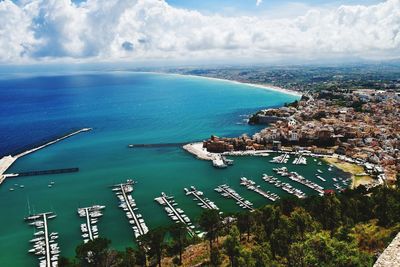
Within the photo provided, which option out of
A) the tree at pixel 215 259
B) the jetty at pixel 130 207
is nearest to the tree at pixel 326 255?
the tree at pixel 215 259

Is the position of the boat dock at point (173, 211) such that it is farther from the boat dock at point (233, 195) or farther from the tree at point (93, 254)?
the tree at point (93, 254)

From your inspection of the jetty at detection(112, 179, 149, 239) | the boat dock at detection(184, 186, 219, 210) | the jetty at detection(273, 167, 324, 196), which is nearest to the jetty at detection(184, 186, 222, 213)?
the boat dock at detection(184, 186, 219, 210)

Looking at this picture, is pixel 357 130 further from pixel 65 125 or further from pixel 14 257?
pixel 65 125

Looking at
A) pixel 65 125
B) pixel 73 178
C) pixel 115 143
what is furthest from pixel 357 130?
pixel 65 125

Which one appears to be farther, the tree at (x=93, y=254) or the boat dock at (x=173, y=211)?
the boat dock at (x=173, y=211)

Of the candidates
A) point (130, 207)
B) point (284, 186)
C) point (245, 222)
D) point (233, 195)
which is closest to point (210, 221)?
point (245, 222)

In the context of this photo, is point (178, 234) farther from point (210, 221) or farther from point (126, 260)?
point (126, 260)

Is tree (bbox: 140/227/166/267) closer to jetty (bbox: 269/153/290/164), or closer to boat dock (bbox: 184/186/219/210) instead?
boat dock (bbox: 184/186/219/210)
